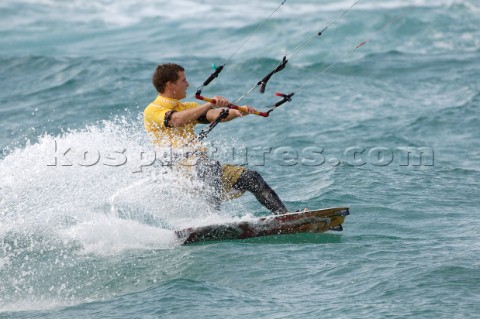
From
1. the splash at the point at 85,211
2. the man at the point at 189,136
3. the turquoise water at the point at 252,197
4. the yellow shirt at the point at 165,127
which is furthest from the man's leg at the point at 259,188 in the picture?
the yellow shirt at the point at 165,127

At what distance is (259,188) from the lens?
28.6ft

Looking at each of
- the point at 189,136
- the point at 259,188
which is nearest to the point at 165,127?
the point at 189,136

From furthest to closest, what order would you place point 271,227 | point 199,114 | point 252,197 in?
point 252,197
point 271,227
point 199,114

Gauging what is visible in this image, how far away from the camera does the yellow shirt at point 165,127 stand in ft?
28.0

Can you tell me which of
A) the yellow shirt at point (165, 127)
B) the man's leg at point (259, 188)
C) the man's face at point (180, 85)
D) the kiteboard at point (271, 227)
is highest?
the man's face at point (180, 85)

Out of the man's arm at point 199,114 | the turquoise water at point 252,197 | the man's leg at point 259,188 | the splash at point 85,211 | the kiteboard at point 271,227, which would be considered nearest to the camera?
the turquoise water at point 252,197

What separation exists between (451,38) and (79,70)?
11.0 metres

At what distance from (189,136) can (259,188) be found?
924mm

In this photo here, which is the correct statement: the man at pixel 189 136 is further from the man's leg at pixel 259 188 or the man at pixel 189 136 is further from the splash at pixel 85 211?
the splash at pixel 85 211

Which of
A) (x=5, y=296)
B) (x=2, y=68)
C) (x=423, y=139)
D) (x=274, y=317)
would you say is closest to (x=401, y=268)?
(x=274, y=317)

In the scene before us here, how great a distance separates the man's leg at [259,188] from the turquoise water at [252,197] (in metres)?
0.37

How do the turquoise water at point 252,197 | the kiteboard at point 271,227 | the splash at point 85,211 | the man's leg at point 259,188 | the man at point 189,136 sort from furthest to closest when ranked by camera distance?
the man's leg at point 259,188
the kiteboard at point 271,227
the man at point 189,136
the splash at point 85,211
the turquoise water at point 252,197

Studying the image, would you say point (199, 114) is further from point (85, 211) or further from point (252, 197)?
point (252, 197)

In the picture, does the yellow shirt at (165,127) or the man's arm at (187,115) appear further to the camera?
the yellow shirt at (165,127)
